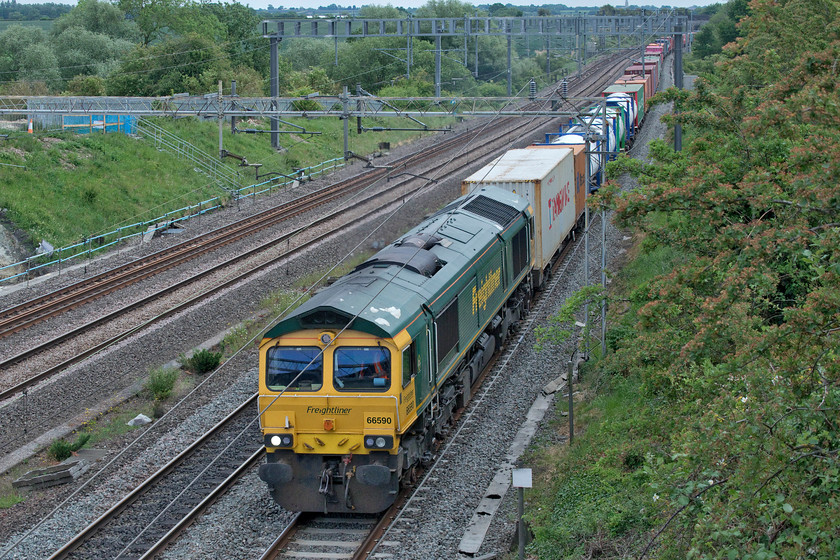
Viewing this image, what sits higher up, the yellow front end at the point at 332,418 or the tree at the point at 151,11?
the tree at the point at 151,11

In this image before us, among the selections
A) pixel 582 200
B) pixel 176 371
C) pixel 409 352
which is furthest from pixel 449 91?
pixel 409 352

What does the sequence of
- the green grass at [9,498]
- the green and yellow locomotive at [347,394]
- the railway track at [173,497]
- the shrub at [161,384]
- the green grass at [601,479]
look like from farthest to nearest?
the shrub at [161,384], the green grass at [9,498], the railway track at [173,497], the green and yellow locomotive at [347,394], the green grass at [601,479]

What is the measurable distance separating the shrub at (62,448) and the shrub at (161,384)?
228 cm

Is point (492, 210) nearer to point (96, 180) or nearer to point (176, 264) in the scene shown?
point (176, 264)

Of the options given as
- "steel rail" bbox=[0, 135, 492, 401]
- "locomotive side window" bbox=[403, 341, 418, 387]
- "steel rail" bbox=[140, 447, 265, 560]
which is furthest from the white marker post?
"steel rail" bbox=[0, 135, 492, 401]

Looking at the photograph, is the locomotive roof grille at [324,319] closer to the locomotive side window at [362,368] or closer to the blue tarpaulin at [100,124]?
the locomotive side window at [362,368]

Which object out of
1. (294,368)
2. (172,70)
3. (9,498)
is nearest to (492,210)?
(294,368)

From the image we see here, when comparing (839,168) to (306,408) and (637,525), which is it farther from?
(306,408)

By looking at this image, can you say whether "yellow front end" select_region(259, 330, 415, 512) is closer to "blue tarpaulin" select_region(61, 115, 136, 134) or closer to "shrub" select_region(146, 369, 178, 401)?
"shrub" select_region(146, 369, 178, 401)

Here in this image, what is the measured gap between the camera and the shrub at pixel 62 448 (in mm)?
15844

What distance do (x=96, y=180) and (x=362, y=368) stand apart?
27.5 metres

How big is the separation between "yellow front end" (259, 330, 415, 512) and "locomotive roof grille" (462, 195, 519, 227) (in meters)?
7.93

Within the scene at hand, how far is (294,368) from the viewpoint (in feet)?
41.2

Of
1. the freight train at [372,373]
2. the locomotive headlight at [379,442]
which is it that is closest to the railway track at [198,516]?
the freight train at [372,373]
